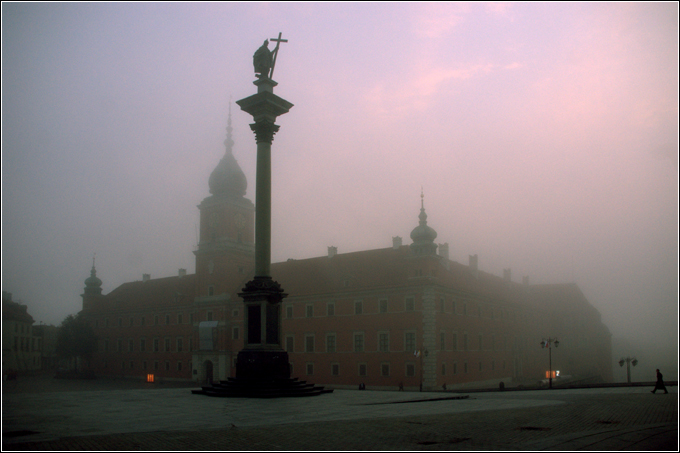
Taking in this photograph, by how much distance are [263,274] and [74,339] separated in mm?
68227

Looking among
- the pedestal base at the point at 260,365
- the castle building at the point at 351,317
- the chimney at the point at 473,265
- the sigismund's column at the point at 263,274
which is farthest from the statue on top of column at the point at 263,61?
the chimney at the point at 473,265

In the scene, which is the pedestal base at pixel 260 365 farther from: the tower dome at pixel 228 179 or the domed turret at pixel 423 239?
the tower dome at pixel 228 179

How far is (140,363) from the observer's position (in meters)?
80.6

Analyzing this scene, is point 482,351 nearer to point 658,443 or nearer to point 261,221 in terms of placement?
point 261,221

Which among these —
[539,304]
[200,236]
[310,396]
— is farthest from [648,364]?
[310,396]

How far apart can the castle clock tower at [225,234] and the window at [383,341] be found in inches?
883

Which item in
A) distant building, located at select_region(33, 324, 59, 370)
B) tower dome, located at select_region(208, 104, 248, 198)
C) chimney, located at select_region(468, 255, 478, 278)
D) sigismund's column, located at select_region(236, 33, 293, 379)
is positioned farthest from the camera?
distant building, located at select_region(33, 324, 59, 370)

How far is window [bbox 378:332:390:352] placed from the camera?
5547 centimetres

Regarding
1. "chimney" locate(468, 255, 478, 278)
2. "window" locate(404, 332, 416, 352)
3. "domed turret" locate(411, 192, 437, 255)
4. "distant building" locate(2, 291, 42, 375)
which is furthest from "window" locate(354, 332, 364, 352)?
"distant building" locate(2, 291, 42, 375)

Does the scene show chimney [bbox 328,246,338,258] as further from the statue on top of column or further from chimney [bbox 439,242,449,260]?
the statue on top of column

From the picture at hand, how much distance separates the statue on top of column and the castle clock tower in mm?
48289

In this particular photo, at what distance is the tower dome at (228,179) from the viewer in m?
73.8

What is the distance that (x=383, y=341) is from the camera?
5584cm

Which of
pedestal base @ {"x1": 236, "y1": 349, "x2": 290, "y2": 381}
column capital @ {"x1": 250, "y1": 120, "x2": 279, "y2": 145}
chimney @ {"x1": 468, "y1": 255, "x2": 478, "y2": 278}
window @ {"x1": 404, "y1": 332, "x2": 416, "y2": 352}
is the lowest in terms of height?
window @ {"x1": 404, "y1": 332, "x2": 416, "y2": 352}
